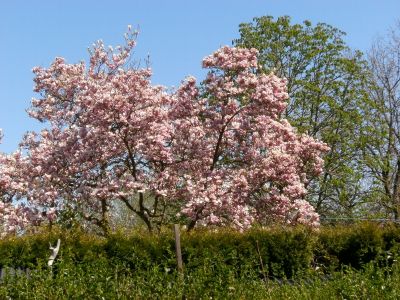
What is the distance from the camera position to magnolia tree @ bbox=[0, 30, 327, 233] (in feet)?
59.1

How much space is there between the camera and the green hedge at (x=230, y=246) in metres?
14.0

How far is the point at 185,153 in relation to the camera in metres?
19.3

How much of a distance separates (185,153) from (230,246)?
547cm

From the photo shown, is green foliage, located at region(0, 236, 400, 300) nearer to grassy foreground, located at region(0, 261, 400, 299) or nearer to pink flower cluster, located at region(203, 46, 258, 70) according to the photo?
grassy foreground, located at region(0, 261, 400, 299)

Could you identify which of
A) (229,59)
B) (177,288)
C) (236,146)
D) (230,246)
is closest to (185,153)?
(236,146)

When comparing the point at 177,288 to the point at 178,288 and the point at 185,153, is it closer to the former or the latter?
the point at 178,288

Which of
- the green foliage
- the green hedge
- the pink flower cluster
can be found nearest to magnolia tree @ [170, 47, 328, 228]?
the pink flower cluster

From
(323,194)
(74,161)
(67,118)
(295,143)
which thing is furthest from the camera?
(323,194)

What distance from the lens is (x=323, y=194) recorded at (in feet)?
89.5

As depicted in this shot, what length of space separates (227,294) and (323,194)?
19.8 metres

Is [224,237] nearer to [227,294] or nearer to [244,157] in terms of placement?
[244,157]

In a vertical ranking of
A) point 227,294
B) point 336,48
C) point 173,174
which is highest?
point 336,48

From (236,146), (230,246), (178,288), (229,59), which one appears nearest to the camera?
(178,288)

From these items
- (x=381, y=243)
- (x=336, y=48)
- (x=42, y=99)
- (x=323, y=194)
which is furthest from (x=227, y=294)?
(x=336, y=48)
